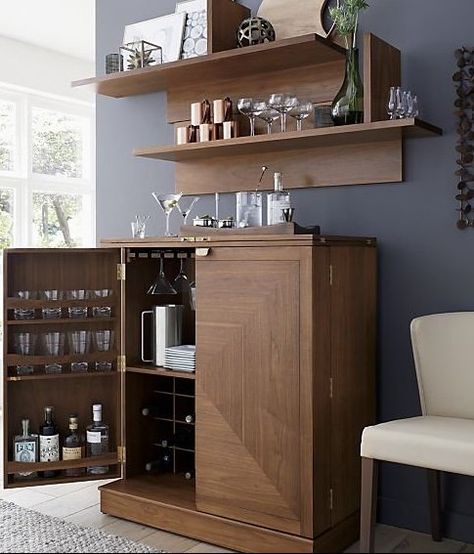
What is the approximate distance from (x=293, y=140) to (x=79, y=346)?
119 centimetres

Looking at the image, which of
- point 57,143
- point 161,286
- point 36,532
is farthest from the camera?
point 57,143

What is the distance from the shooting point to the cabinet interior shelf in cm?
261

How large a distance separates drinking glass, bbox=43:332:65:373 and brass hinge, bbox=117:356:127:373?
234mm

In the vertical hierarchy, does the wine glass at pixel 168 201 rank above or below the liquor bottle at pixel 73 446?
above

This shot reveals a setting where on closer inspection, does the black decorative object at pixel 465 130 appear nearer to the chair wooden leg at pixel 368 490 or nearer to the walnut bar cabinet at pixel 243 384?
the walnut bar cabinet at pixel 243 384

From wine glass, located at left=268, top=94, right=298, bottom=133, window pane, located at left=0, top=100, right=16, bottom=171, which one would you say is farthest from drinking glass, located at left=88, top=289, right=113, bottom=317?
window pane, located at left=0, top=100, right=16, bottom=171

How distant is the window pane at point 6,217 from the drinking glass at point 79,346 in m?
2.22

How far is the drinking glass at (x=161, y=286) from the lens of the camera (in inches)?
125

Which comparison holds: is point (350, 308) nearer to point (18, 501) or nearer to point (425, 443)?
point (425, 443)

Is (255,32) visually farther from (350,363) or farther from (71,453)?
(71,453)

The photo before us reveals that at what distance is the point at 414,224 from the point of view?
9.25 feet

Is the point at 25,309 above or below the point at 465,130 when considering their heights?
below

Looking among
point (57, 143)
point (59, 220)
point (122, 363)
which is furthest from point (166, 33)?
point (59, 220)

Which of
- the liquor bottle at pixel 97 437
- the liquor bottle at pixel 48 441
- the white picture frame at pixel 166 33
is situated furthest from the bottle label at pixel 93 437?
the white picture frame at pixel 166 33
